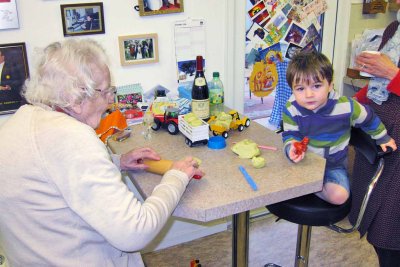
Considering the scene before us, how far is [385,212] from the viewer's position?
1667 millimetres

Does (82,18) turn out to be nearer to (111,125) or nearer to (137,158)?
(111,125)

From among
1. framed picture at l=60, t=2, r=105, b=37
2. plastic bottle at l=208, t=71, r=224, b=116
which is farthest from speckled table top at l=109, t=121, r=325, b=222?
framed picture at l=60, t=2, r=105, b=37

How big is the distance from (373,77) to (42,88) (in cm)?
124

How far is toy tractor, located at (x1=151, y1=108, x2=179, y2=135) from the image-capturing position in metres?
1.65

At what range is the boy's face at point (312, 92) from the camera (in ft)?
4.99

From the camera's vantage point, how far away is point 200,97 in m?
1.76

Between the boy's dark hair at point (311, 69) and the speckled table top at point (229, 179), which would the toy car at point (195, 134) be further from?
the boy's dark hair at point (311, 69)

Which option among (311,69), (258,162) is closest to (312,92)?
(311,69)

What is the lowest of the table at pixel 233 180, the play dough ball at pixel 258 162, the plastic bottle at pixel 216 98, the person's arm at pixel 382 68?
the table at pixel 233 180

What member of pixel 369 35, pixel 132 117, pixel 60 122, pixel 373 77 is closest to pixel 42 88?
pixel 60 122

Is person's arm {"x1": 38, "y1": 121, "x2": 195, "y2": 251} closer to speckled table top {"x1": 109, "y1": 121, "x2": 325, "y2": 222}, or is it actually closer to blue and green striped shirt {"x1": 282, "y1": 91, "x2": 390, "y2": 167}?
speckled table top {"x1": 109, "y1": 121, "x2": 325, "y2": 222}

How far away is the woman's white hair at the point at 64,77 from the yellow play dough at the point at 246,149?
0.57 meters

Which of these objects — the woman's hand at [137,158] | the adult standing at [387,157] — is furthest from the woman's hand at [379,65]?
the woman's hand at [137,158]

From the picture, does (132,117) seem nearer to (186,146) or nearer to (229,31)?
(186,146)
